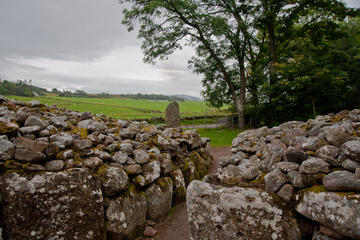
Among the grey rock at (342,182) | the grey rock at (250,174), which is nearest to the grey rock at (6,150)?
the grey rock at (250,174)

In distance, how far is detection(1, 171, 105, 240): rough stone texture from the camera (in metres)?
3.45

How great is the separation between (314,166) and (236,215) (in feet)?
4.29

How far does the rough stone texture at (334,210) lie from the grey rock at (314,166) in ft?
0.95

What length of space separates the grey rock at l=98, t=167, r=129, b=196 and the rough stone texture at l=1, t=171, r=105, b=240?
0.16m

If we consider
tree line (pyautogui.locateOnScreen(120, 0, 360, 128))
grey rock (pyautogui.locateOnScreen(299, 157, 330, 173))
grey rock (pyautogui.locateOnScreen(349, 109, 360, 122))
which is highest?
tree line (pyautogui.locateOnScreen(120, 0, 360, 128))

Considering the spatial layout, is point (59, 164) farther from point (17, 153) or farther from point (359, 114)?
point (359, 114)

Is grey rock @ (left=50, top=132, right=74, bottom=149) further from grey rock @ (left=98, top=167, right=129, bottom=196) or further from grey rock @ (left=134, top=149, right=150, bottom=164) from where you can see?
grey rock @ (left=134, top=149, right=150, bottom=164)

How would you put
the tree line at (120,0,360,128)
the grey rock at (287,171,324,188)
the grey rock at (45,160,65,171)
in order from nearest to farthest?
1. the grey rock at (287,171,324,188)
2. the grey rock at (45,160,65,171)
3. the tree line at (120,0,360,128)

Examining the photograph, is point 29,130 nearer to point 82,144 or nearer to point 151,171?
Answer: point 82,144

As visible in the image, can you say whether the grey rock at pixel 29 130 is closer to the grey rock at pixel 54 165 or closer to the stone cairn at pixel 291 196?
the grey rock at pixel 54 165

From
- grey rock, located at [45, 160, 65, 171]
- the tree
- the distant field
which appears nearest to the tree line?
the tree

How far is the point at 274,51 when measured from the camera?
68.2 feet

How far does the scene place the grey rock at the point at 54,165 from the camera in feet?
13.0

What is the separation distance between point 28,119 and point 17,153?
4.44 ft
